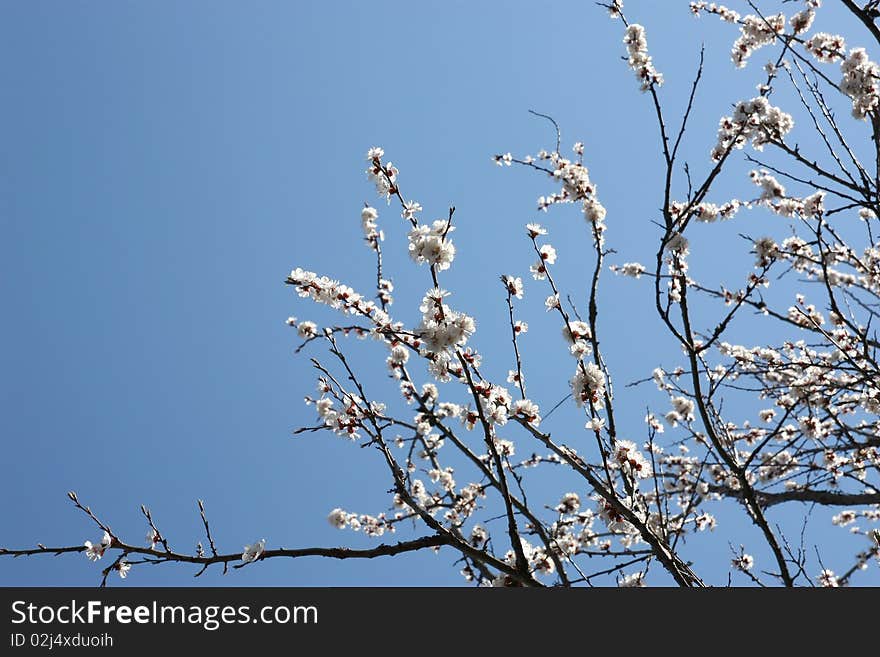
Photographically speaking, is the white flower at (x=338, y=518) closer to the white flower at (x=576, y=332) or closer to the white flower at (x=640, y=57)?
the white flower at (x=576, y=332)

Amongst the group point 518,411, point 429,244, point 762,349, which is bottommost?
point 518,411

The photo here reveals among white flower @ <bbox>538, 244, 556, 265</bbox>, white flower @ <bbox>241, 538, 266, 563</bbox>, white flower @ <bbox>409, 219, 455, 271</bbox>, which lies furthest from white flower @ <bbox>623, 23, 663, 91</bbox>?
white flower @ <bbox>241, 538, 266, 563</bbox>

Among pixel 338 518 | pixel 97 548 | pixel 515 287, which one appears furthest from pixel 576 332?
pixel 338 518

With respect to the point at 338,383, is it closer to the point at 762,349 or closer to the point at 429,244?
the point at 429,244

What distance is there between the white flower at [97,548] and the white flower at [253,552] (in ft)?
2.17

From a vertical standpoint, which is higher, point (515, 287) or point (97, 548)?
point (515, 287)

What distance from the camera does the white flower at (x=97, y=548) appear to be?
8.46ft

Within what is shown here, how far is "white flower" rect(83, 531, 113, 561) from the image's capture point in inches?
102

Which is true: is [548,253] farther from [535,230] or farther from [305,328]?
[305,328]

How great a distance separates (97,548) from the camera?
258 cm

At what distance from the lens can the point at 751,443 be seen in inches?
233

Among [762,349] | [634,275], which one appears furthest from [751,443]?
[634,275]

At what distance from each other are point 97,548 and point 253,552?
29.5 inches
